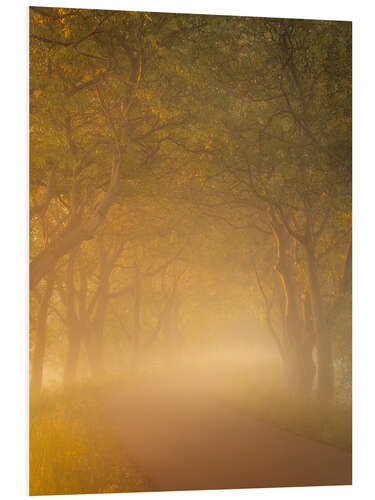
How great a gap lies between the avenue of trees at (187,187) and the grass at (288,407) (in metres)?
0.25

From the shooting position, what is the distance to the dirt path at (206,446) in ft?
23.2

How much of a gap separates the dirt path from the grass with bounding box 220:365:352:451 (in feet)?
0.53

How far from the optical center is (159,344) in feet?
25.2

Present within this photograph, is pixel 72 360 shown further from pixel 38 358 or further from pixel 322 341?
pixel 322 341

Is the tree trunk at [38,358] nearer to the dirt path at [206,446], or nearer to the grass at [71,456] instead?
the grass at [71,456]

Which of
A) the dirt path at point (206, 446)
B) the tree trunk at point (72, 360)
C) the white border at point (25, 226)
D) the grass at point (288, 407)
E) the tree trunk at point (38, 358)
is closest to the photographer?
the white border at point (25, 226)

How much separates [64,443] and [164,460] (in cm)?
128

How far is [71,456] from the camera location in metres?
6.78

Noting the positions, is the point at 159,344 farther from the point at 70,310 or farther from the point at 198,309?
the point at 70,310

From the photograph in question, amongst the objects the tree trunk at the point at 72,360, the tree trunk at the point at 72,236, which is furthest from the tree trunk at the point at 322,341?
the tree trunk at the point at 72,360

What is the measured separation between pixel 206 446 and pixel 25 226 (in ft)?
11.9

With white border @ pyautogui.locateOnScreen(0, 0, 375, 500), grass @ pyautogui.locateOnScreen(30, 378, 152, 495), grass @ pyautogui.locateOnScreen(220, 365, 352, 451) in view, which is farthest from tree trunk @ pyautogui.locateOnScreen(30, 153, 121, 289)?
grass @ pyautogui.locateOnScreen(220, 365, 352, 451)

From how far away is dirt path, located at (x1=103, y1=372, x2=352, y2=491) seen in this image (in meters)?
7.06

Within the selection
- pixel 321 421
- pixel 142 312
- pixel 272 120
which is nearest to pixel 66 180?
pixel 142 312
